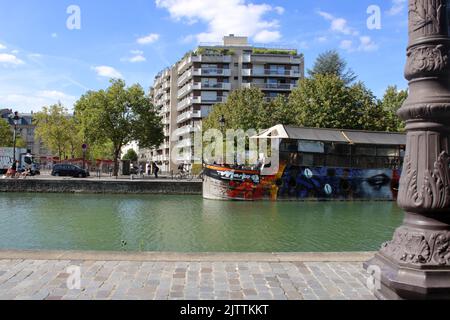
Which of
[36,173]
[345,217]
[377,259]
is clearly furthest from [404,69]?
[36,173]

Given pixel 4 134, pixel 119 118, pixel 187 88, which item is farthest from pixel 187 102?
pixel 4 134

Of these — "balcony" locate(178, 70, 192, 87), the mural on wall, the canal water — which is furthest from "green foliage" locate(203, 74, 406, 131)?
"balcony" locate(178, 70, 192, 87)

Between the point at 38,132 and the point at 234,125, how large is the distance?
111 ft

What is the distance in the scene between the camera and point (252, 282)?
195 inches

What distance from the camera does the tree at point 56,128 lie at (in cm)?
5696

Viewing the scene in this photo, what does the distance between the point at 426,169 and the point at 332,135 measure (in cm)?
2427

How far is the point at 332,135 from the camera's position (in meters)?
27.2

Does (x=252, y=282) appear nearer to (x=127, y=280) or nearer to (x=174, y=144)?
(x=127, y=280)

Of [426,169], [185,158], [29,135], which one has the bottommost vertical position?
[185,158]

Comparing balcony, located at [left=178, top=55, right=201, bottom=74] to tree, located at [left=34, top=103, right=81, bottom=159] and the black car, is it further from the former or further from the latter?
the black car

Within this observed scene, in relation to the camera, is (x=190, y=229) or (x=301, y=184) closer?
(x=190, y=229)

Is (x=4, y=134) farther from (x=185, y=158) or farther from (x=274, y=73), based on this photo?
(x=274, y=73)

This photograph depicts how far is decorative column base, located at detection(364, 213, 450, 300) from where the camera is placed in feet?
11.5

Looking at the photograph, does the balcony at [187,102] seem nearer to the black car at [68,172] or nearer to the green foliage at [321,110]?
the green foliage at [321,110]
